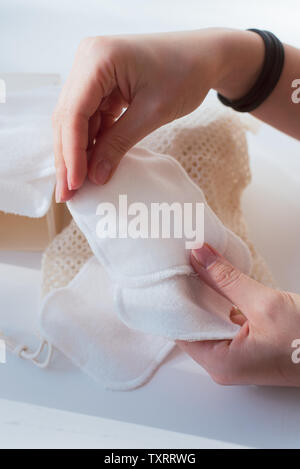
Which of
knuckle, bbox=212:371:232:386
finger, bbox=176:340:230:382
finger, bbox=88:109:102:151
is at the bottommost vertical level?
knuckle, bbox=212:371:232:386

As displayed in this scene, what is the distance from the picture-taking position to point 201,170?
76 cm

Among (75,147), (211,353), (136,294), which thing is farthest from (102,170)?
(211,353)

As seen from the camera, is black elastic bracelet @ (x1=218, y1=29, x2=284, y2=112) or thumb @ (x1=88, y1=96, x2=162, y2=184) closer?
thumb @ (x1=88, y1=96, x2=162, y2=184)

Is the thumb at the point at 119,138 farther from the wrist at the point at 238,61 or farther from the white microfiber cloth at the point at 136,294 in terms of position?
the wrist at the point at 238,61

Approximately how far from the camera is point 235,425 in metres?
0.64

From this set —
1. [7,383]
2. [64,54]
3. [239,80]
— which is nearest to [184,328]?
[7,383]

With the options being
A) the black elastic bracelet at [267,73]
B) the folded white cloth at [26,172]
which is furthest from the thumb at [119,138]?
the black elastic bracelet at [267,73]

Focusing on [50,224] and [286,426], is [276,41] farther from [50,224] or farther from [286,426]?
[286,426]

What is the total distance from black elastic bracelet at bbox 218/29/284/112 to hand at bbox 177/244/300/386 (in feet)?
0.97

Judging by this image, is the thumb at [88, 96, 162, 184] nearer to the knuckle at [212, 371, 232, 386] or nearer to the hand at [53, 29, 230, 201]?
the hand at [53, 29, 230, 201]

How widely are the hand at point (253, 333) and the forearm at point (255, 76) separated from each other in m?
0.29

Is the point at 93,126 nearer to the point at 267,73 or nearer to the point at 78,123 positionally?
the point at 78,123

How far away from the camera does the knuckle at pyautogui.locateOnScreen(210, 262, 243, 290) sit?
0.63 m

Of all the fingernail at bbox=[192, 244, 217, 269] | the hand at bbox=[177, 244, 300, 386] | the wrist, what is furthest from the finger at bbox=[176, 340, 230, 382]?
the wrist
